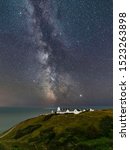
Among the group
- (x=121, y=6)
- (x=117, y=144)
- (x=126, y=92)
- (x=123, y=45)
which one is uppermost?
(x=121, y=6)

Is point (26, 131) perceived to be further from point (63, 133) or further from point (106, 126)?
point (106, 126)

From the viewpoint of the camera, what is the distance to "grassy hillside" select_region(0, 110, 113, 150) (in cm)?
5331

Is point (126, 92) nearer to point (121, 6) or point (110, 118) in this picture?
point (121, 6)

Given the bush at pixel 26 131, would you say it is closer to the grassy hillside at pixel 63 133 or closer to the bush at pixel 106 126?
the grassy hillside at pixel 63 133

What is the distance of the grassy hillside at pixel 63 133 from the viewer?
175ft

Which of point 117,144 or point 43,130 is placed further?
point 43,130

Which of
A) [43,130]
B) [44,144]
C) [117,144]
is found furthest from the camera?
[43,130]

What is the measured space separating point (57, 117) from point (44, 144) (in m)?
11.3

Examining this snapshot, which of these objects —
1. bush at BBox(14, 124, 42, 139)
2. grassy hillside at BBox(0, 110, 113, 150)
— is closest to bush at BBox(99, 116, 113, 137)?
grassy hillside at BBox(0, 110, 113, 150)

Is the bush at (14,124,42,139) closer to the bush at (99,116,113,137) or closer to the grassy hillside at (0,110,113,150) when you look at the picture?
the grassy hillside at (0,110,113,150)

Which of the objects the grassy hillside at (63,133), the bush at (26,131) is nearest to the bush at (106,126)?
the grassy hillside at (63,133)

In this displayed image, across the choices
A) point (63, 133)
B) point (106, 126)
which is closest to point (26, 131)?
point (63, 133)

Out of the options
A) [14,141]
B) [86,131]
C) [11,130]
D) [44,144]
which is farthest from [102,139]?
[11,130]

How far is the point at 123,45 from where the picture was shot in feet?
94.9
